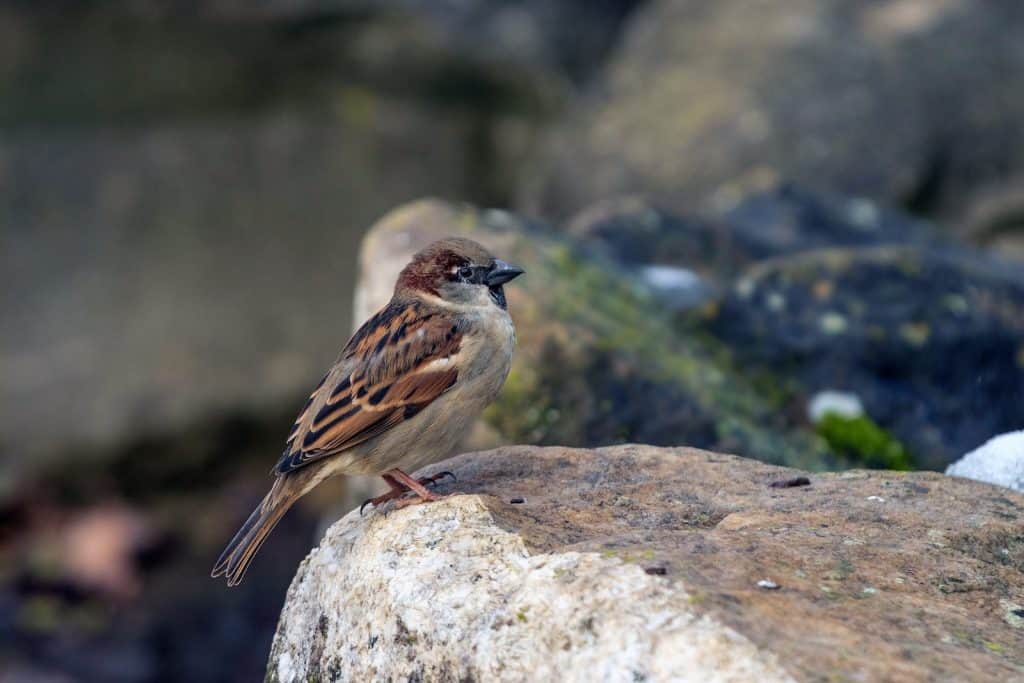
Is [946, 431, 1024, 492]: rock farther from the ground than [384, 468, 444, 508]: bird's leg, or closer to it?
closer to it

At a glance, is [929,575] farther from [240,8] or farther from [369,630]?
[240,8]

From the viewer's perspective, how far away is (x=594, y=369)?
4887 millimetres

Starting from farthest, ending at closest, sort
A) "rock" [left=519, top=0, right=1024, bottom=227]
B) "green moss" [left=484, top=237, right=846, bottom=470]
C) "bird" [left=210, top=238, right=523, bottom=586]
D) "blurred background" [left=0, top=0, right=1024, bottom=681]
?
1. "rock" [left=519, top=0, right=1024, bottom=227]
2. "blurred background" [left=0, top=0, right=1024, bottom=681]
3. "green moss" [left=484, top=237, right=846, bottom=470]
4. "bird" [left=210, top=238, right=523, bottom=586]

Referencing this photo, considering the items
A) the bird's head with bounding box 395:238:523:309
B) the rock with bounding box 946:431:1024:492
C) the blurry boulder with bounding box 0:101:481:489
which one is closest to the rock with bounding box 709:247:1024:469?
the rock with bounding box 946:431:1024:492

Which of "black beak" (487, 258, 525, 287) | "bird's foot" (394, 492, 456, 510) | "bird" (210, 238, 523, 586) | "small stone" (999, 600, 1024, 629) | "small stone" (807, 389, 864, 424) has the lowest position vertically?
"small stone" (999, 600, 1024, 629)

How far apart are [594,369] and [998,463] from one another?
1.46 meters

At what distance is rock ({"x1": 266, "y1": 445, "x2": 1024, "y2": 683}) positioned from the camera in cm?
258

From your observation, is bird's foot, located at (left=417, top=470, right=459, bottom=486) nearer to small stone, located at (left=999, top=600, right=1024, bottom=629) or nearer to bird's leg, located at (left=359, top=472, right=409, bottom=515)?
bird's leg, located at (left=359, top=472, right=409, bottom=515)

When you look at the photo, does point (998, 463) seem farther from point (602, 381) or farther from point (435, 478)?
point (435, 478)

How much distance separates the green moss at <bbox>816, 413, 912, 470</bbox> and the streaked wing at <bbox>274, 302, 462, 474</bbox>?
5.89 feet

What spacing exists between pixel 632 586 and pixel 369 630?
2.43ft

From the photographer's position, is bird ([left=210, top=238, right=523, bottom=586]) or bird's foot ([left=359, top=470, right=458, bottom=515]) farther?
bird ([left=210, top=238, right=523, bottom=586])

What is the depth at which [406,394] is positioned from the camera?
3965mm

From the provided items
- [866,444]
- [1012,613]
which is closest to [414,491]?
[1012,613]
